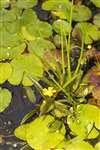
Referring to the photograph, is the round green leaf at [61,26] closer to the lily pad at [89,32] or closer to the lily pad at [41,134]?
the lily pad at [89,32]

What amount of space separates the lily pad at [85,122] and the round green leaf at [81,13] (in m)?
0.45

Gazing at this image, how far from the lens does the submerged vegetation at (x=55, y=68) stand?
4.85 ft

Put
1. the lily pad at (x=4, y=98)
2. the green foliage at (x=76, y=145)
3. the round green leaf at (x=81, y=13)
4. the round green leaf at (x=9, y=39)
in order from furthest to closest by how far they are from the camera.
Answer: the round green leaf at (x=81, y=13), the round green leaf at (x=9, y=39), the lily pad at (x=4, y=98), the green foliage at (x=76, y=145)

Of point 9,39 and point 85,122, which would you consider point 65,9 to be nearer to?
point 9,39

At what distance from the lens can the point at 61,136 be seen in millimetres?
1469

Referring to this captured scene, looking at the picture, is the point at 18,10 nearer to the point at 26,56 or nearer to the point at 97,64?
the point at 26,56

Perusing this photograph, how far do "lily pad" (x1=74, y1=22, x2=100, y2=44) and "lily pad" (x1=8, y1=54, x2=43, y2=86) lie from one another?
0.79 ft

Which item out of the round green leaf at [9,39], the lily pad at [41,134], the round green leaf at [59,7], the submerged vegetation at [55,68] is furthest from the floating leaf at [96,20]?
the lily pad at [41,134]

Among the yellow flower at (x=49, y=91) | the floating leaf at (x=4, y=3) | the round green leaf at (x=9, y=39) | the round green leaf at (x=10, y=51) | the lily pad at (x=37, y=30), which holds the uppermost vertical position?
the floating leaf at (x=4, y=3)

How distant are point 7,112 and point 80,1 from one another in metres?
0.65

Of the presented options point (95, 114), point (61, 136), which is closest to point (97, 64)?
point (95, 114)


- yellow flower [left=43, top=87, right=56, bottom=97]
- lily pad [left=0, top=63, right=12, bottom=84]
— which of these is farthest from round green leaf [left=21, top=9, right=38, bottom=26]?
yellow flower [left=43, top=87, right=56, bottom=97]

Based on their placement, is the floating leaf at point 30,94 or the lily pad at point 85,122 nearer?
the lily pad at point 85,122

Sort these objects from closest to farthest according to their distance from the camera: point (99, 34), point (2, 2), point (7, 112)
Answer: point (7, 112), point (99, 34), point (2, 2)
